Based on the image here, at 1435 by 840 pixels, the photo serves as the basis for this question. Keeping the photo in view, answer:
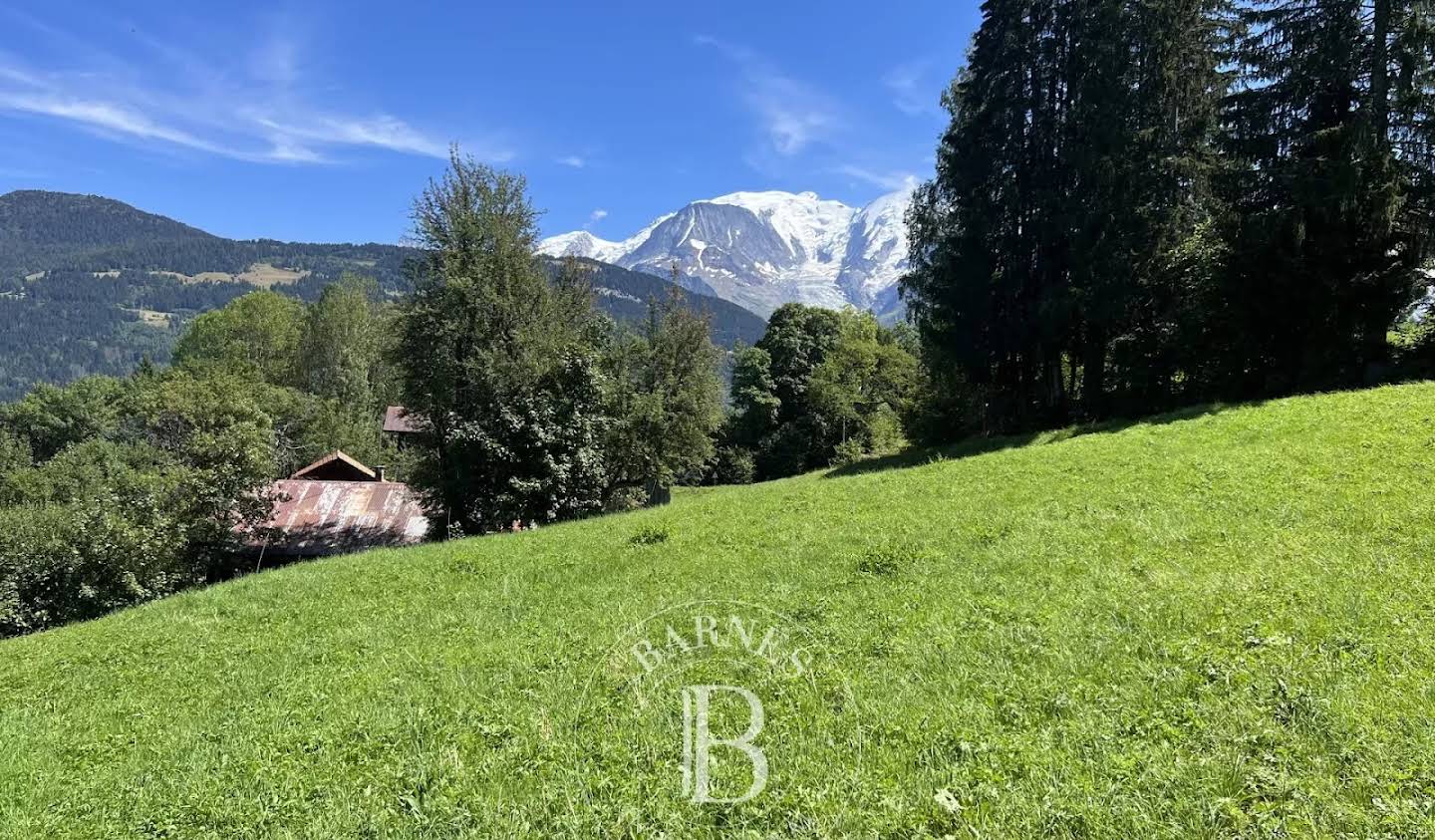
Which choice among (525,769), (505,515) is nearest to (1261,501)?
(525,769)

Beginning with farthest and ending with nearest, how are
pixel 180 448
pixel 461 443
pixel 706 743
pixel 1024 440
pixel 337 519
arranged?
1. pixel 180 448
2. pixel 337 519
3. pixel 461 443
4. pixel 1024 440
5. pixel 706 743

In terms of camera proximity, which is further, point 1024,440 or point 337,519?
point 337,519

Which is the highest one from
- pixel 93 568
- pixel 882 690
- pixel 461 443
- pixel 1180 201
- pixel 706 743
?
pixel 1180 201

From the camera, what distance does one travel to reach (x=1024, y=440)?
22906mm

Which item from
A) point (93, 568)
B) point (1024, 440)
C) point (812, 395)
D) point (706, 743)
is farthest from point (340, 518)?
point (812, 395)

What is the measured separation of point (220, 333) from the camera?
6444 cm

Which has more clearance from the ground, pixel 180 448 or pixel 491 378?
pixel 491 378

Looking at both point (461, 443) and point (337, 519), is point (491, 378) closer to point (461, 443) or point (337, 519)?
point (461, 443)

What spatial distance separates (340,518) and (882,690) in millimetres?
31967

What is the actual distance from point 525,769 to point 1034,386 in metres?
27.7

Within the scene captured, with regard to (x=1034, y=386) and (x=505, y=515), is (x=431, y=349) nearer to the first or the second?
(x=505, y=515)

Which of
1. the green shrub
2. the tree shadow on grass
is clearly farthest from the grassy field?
the green shrub

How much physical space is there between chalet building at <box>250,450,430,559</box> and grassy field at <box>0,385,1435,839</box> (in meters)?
18.2

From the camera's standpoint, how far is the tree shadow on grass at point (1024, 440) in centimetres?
1981
